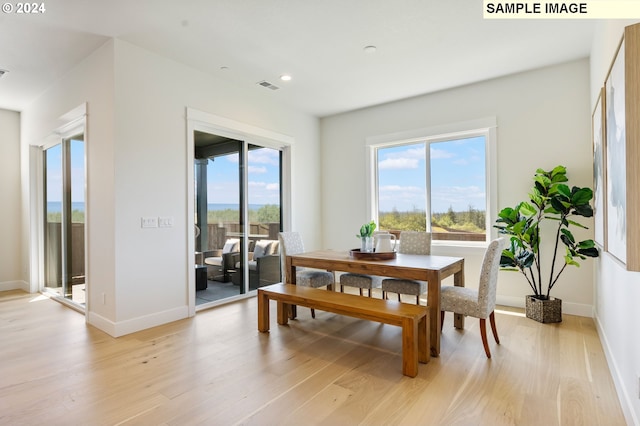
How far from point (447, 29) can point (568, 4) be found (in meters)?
0.95

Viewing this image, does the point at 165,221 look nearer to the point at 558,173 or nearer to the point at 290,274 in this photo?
the point at 290,274

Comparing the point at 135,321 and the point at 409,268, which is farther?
the point at 135,321

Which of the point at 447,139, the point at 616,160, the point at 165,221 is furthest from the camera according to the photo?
the point at 447,139

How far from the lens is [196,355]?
2.76 metres

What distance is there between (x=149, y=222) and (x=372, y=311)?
2468 millimetres

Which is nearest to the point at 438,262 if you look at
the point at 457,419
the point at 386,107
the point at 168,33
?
the point at 457,419

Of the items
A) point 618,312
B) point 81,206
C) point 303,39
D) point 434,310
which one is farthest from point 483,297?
point 81,206

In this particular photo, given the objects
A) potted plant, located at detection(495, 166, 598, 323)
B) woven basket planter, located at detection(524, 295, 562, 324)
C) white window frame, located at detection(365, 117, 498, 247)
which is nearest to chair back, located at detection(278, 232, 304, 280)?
white window frame, located at detection(365, 117, 498, 247)

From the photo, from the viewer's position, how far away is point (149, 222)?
348cm

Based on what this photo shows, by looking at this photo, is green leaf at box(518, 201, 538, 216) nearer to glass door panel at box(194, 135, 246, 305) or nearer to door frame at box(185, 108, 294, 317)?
door frame at box(185, 108, 294, 317)

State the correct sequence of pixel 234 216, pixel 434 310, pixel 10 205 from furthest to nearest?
pixel 10 205, pixel 234 216, pixel 434 310

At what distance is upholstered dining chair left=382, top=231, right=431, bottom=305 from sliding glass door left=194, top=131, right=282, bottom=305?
1.94 m

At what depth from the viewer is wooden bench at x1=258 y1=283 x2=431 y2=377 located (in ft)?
7.88

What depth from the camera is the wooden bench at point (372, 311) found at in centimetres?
240
